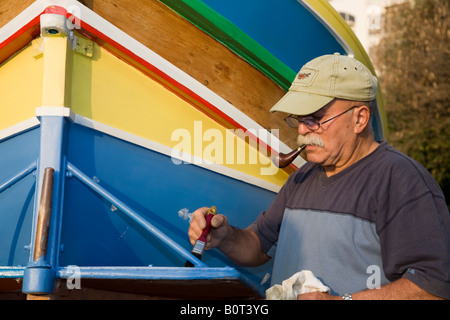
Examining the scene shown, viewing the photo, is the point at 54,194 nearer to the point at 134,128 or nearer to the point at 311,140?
the point at 134,128

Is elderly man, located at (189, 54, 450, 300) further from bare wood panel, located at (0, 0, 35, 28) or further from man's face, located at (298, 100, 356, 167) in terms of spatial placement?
bare wood panel, located at (0, 0, 35, 28)

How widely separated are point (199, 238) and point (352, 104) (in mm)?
766

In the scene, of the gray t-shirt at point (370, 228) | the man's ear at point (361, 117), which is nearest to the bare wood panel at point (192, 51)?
the gray t-shirt at point (370, 228)

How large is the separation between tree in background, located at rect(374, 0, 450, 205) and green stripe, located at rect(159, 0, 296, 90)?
687 cm

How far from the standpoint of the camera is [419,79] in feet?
36.1

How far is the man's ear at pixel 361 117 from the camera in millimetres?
2076

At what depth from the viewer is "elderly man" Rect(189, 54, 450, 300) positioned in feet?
5.72

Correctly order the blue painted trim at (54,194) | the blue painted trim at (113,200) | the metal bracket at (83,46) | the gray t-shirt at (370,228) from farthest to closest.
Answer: the metal bracket at (83,46) < the blue painted trim at (113,200) < the blue painted trim at (54,194) < the gray t-shirt at (370,228)

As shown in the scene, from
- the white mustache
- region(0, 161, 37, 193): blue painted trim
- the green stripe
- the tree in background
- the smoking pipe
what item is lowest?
region(0, 161, 37, 193): blue painted trim

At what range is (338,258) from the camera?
6.33ft

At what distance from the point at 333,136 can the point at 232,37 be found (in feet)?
3.01

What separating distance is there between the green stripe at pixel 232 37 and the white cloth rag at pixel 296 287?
136cm

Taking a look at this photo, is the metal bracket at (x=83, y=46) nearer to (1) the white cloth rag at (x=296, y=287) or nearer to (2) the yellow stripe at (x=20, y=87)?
(2) the yellow stripe at (x=20, y=87)

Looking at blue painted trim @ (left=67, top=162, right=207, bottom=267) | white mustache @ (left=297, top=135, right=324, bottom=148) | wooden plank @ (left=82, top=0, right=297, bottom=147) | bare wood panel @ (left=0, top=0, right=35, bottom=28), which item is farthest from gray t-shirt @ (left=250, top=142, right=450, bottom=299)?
bare wood panel @ (left=0, top=0, right=35, bottom=28)
